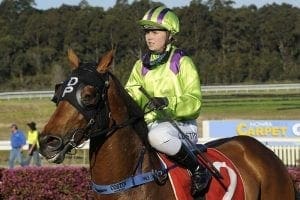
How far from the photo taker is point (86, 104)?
12.5 ft

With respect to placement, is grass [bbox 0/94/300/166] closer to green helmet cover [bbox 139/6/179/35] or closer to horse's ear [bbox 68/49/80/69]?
green helmet cover [bbox 139/6/179/35]

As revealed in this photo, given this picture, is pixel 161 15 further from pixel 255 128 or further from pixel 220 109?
pixel 220 109

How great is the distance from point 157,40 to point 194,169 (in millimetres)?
883

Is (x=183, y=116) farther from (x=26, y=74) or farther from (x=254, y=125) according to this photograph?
(x=26, y=74)

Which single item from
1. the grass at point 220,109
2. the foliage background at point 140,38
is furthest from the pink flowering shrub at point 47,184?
the foliage background at point 140,38

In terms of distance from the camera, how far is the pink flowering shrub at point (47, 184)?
29.4 ft

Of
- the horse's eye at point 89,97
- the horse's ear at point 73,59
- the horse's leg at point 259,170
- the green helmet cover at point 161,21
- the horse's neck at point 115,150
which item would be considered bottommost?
the horse's leg at point 259,170

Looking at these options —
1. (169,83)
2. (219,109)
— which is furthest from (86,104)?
(219,109)

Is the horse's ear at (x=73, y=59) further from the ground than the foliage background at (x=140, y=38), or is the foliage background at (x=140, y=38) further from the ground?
the horse's ear at (x=73, y=59)

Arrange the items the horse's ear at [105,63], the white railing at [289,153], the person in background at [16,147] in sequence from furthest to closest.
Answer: the person in background at [16,147]
the white railing at [289,153]
the horse's ear at [105,63]

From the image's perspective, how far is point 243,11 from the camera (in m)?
73.8

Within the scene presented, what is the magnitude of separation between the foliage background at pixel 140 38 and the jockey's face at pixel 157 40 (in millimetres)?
52316

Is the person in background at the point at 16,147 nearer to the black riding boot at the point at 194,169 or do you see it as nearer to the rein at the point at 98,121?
the black riding boot at the point at 194,169

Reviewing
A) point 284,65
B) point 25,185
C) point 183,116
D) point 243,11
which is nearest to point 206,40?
point 243,11
